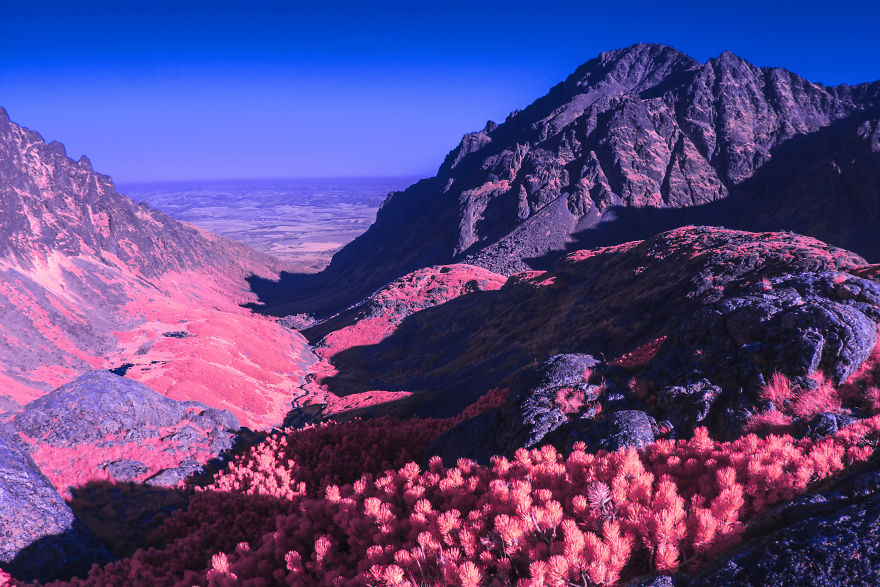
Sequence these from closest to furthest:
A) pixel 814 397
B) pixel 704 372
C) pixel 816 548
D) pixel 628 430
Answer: pixel 816 548 < pixel 814 397 < pixel 628 430 < pixel 704 372

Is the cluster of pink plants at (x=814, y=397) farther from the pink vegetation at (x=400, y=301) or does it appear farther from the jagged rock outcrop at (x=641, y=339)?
the pink vegetation at (x=400, y=301)

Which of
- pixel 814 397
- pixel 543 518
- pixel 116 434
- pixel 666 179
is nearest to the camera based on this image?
pixel 543 518

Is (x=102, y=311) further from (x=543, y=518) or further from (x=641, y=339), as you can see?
(x=543, y=518)

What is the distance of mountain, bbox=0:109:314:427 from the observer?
29531 millimetres

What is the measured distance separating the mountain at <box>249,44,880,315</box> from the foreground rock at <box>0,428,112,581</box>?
5832 centimetres

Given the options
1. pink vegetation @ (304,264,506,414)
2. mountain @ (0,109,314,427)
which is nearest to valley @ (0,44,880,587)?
mountain @ (0,109,314,427)

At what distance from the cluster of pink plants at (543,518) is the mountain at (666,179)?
59518 millimetres

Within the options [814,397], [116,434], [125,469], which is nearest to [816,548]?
[814,397]

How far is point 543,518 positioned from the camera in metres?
4.00

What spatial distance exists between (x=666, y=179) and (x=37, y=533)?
8323 centimetres

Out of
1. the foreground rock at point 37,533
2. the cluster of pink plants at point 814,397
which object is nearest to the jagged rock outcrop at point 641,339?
the cluster of pink plants at point 814,397

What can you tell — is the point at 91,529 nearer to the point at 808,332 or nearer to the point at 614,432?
the point at 614,432

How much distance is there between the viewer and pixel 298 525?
5.78 metres

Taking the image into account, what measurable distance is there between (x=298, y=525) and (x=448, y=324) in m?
38.1
